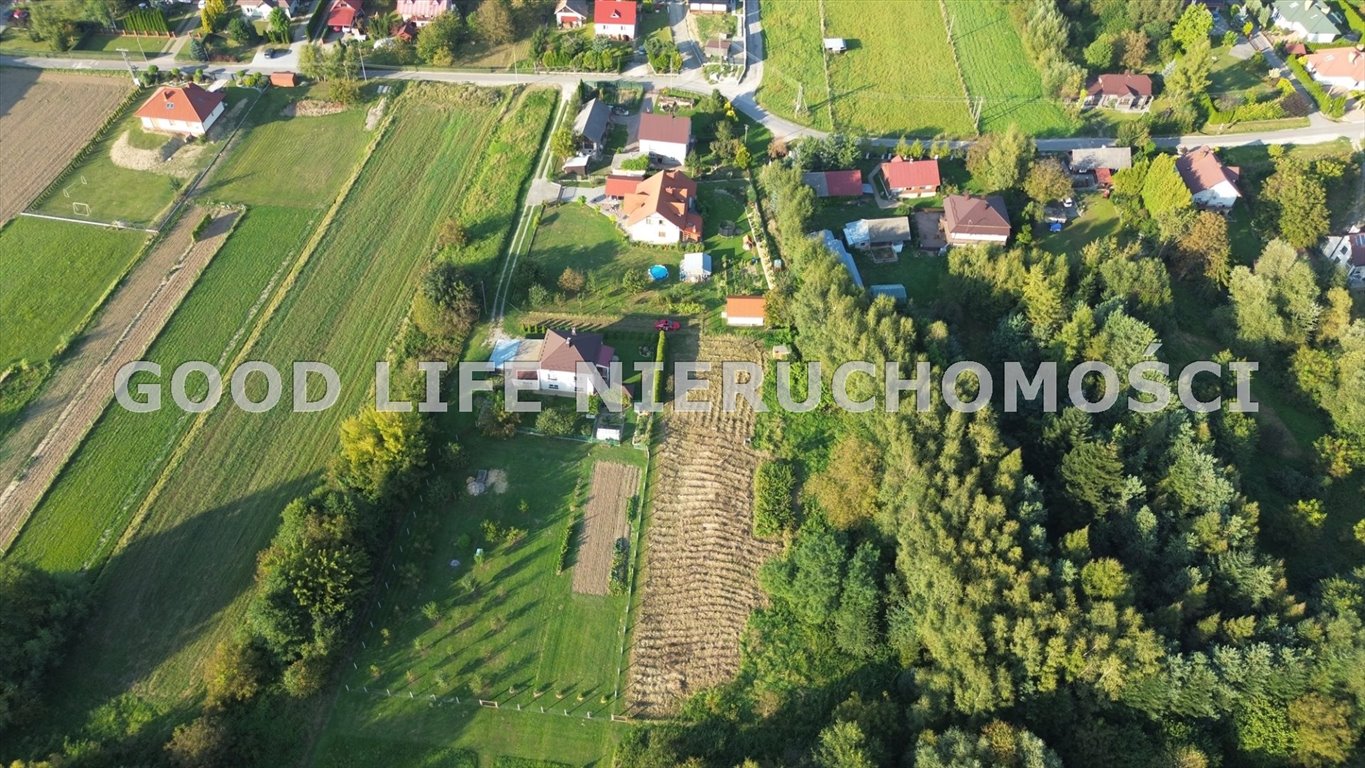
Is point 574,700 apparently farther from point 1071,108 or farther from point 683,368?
point 1071,108

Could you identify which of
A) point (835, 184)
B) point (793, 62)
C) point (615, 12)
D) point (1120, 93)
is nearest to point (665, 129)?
point (835, 184)

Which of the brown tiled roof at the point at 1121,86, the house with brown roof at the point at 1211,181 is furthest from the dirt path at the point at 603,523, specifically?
the brown tiled roof at the point at 1121,86

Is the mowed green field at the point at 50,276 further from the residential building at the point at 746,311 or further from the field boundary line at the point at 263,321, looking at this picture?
the residential building at the point at 746,311

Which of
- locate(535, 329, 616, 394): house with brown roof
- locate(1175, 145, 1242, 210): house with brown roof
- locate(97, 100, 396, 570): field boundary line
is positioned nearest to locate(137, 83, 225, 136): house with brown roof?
locate(97, 100, 396, 570): field boundary line

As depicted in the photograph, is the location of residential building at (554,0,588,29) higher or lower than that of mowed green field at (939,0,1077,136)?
higher

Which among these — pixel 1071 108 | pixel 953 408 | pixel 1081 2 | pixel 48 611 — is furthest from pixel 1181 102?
pixel 48 611

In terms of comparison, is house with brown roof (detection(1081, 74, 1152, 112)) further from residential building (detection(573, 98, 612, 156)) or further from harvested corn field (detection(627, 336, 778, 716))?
harvested corn field (detection(627, 336, 778, 716))

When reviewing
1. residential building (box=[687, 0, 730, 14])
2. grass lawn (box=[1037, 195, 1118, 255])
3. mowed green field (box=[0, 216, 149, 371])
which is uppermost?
residential building (box=[687, 0, 730, 14])
